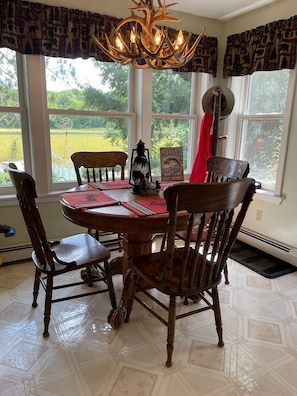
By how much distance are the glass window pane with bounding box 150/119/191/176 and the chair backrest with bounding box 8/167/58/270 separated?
6.05 ft

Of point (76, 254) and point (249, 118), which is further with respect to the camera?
point (249, 118)

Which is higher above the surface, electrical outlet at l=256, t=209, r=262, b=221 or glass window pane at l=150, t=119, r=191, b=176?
glass window pane at l=150, t=119, r=191, b=176

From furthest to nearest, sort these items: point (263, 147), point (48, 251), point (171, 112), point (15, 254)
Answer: point (171, 112)
point (263, 147)
point (15, 254)
point (48, 251)

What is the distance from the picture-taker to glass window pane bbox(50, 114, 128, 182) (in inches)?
108

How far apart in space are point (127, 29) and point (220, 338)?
2.51m

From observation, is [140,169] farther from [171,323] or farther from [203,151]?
[203,151]

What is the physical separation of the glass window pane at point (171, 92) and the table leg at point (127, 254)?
1.67 meters

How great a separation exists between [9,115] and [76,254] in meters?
1.46

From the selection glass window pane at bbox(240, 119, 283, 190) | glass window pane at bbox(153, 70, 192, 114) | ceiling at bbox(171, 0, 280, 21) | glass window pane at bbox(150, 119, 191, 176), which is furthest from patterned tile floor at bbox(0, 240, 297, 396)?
ceiling at bbox(171, 0, 280, 21)

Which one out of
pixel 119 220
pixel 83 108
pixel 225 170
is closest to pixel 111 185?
pixel 119 220

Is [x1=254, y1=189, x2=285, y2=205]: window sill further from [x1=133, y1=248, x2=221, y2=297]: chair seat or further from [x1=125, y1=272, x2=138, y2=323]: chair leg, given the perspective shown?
[x1=125, y1=272, x2=138, y2=323]: chair leg

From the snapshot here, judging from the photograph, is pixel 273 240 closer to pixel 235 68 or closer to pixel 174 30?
pixel 235 68

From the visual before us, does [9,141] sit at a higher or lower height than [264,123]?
lower

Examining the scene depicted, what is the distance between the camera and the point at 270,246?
288cm
